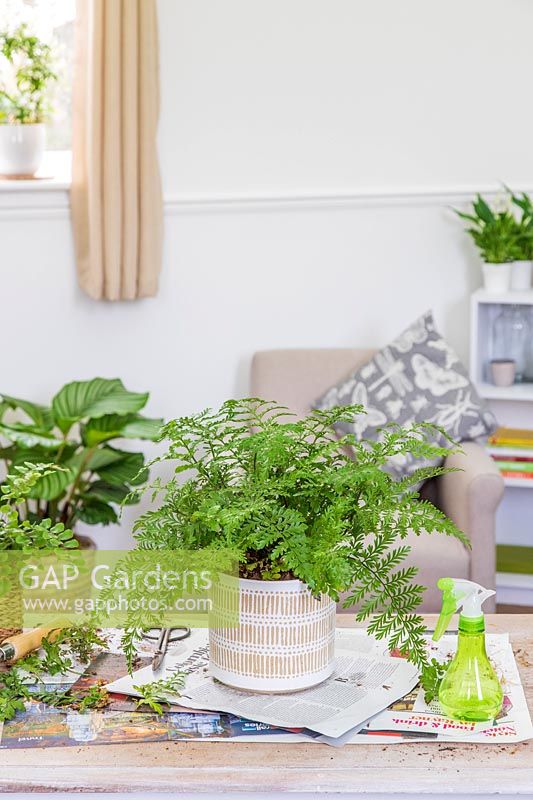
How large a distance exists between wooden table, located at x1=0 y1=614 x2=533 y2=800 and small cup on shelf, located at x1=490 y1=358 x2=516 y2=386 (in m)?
2.18

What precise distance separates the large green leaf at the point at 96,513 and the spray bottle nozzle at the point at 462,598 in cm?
203

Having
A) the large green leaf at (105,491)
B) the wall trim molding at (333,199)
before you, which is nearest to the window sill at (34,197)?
the wall trim molding at (333,199)

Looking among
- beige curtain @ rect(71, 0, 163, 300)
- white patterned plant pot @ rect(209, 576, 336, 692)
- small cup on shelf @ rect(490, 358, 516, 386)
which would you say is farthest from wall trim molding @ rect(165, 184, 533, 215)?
white patterned plant pot @ rect(209, 576, 336, 692)

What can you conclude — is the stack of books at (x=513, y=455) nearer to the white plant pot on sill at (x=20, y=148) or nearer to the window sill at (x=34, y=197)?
the window sill at (x=34, y=197)

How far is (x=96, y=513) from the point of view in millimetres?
3520

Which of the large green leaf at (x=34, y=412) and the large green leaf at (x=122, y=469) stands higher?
the large green leaf at (x=34, y=412)

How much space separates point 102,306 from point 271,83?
93 cm

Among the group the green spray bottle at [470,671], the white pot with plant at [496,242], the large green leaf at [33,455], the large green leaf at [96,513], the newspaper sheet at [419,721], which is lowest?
the large green leaf at [96,513]

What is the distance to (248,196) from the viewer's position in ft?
12.5

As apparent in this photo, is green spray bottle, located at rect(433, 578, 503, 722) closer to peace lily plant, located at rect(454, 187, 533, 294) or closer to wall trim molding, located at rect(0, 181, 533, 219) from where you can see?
peace lily plant, located at rect(454, 187, 533, 294)

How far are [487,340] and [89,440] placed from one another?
1291 millimetres

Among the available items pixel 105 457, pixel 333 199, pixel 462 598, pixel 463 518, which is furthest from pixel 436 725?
pixel 333 199

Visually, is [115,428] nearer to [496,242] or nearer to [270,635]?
[496,242]

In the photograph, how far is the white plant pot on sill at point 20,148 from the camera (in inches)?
152
